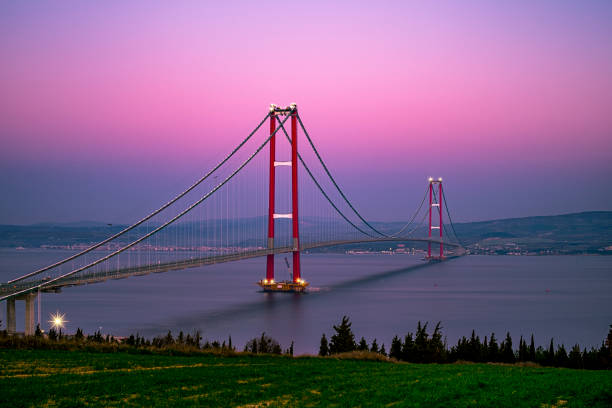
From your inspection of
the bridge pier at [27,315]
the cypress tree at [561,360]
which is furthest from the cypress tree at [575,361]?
the bridge pier at [27,315]

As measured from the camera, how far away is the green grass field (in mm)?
9117

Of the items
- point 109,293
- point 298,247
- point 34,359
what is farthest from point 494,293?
point 34,359

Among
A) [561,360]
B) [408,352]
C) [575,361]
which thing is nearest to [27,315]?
[408,352]

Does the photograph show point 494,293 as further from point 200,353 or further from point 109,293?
point 200,353

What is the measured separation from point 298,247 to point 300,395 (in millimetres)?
41920

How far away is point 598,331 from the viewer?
38.7m

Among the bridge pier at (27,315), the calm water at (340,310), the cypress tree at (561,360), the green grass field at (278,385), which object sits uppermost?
the green grass field at (278,385)

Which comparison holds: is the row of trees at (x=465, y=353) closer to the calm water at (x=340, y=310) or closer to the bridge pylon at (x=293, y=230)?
the calm water at (x=340, y=310)

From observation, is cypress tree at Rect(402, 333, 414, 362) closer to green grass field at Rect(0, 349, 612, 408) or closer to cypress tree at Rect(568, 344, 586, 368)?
cypress tree at Rect(568, 344, 586, 368)

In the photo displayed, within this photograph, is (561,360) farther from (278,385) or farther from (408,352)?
(278,385)

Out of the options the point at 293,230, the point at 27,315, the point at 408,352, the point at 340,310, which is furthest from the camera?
the point at 293,230

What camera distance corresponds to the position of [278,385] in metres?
10.7

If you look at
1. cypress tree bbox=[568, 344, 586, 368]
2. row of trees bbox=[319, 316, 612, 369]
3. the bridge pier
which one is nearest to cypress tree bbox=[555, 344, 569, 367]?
row of trees bbox=[319, 316, 612, 369]

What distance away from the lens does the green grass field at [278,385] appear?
9117mm
